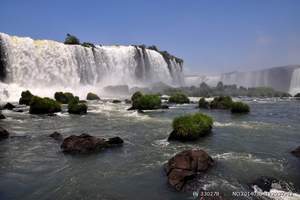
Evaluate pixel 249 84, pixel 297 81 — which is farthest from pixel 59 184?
pixel 249 84

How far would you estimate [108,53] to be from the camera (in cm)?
7075

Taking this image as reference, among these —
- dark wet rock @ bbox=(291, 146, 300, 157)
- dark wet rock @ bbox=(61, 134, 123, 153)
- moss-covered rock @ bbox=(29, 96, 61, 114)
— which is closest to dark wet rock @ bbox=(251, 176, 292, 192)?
dark wet rock @ bbox=(291, 146, 300, 157)

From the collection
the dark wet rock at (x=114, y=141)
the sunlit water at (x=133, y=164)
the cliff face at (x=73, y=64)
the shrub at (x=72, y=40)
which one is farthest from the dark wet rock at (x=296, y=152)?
the shrub at (x=72, y=40)

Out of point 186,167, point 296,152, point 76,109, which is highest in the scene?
point 76,109

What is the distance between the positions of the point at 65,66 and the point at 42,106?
28613 millimetres

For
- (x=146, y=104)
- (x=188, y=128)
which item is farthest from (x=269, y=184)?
(x=146, y=104)

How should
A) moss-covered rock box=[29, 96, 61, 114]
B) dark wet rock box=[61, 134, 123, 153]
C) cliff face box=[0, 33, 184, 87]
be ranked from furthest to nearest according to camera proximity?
cliff face box=[0, 33, 184, 87]
moss-covered rock box=[29, 96, 61, 114]
dark wet rock box=[61, 134, 123, 153]

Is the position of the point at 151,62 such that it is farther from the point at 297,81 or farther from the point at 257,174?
the point at 257,174

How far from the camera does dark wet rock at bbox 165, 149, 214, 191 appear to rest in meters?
10.2

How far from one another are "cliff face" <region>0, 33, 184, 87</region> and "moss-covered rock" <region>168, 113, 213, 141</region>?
132ft

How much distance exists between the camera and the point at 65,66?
192 ft

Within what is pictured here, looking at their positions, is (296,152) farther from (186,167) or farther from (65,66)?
(65,66)

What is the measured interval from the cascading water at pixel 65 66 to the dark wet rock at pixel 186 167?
41.6 m

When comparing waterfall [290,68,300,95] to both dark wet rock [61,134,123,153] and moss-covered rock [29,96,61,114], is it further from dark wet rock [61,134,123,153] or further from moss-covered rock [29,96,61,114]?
dark wet rock [61,134,123,153]
